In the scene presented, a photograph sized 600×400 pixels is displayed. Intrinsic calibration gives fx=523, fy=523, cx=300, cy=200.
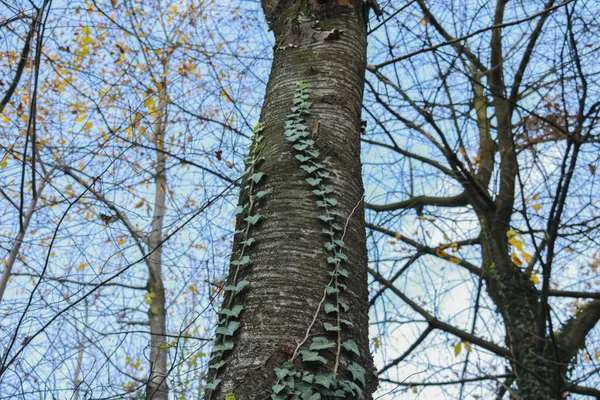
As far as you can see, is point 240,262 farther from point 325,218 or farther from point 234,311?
point 325,218

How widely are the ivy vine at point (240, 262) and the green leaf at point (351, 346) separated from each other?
283mm

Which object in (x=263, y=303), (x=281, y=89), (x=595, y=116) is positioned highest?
(x=595, y=116)

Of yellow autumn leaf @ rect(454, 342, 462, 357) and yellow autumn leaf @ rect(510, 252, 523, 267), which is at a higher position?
yellow autumn leaf @ rect(510, 252, 523, 267)

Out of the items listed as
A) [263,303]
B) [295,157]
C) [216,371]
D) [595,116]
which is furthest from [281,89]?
[595,116]

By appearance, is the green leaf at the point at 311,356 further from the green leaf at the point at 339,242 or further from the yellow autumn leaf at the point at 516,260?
the yellow autumn leaf at the point at 516,260

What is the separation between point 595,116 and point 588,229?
0.91 m

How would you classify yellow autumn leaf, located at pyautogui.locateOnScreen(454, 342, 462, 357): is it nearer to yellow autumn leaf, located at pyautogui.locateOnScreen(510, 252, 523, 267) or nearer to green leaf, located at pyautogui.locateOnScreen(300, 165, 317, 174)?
yellow autumn leaf, located at pyautogui.locateOnScreen(510, 252, 523, 267)

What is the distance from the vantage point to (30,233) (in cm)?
370

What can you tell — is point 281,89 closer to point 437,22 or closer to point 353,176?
point 353,176

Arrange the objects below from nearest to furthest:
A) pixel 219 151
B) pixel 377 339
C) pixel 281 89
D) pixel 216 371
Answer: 1. pixel 216 371
2. pixel 281 89
3. pixel 219 151
4. pixel 377 339

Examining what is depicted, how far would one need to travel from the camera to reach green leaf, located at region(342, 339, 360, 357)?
53.0 inches

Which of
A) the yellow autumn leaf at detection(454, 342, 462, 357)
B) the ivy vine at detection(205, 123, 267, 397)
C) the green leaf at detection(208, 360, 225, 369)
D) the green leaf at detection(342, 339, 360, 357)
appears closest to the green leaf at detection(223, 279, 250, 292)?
the ivy vine at detection(205, 123, 267, 397)

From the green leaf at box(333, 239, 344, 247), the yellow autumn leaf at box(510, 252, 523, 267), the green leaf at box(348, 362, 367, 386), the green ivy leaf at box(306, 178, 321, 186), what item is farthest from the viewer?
the yellow autumn leaf at box(510, 252, 523, 267)

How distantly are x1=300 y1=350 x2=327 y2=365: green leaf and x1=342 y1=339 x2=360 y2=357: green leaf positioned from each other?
0.29 ft
